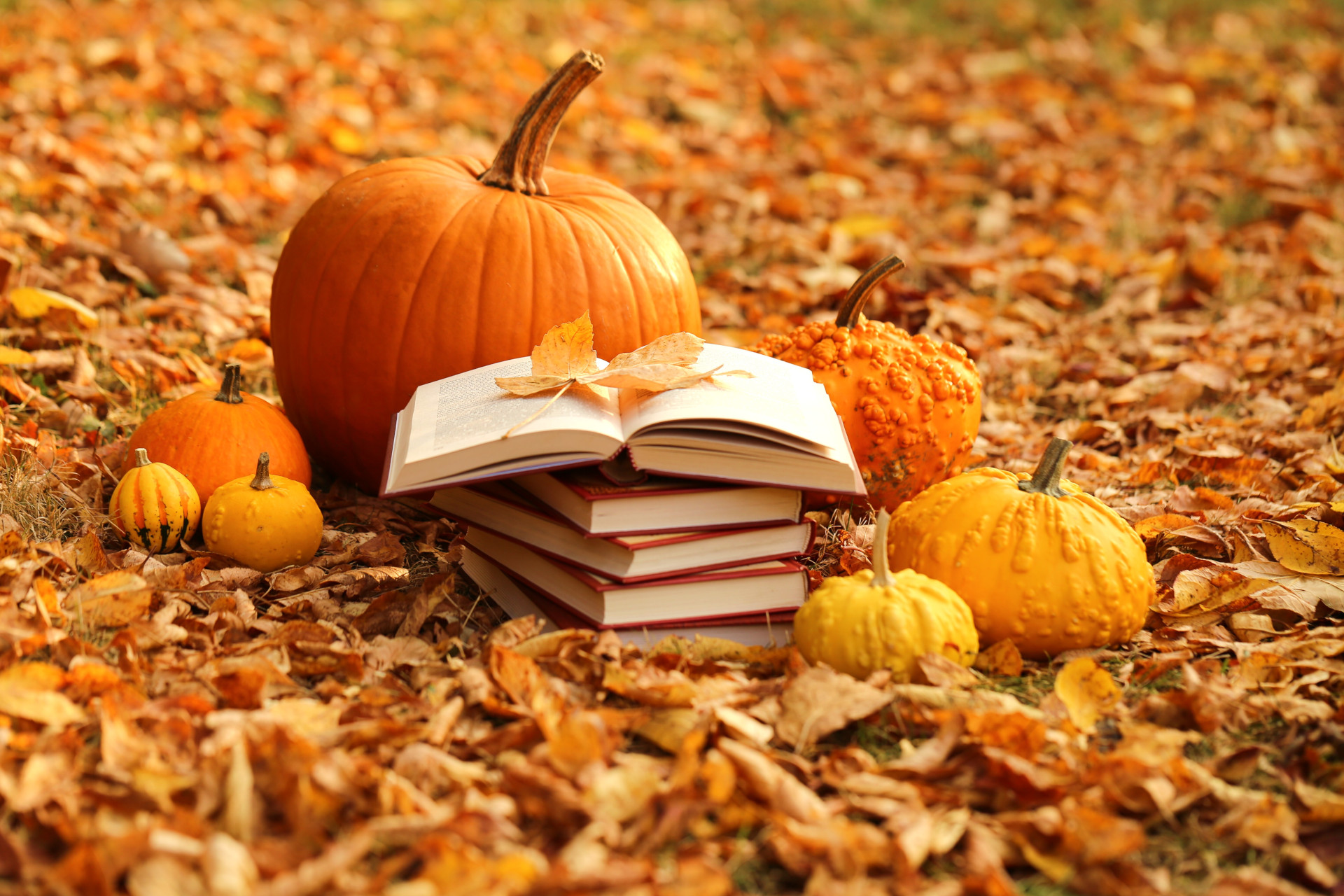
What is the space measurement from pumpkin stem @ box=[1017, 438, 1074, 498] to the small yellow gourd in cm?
145

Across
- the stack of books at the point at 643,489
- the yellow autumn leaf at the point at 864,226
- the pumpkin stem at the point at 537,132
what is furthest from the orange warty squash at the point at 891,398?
the yellow autumn leaf at the point at 864,226

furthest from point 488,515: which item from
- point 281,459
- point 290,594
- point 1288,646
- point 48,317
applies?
point 48,317

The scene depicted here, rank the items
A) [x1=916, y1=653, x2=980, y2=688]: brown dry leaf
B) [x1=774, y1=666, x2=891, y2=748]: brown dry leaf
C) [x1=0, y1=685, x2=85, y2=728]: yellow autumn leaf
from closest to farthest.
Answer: [x1=0, y1=685, x2=85, y2=728]: yellow autumn leaf, [x1=774, y1=666, x2=891, y2=748]: brown dry leaf, [x1=916, y1=653, x2=980, y2=688]: brown dry leaf

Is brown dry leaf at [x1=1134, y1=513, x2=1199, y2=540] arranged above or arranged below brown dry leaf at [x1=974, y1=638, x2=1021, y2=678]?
above

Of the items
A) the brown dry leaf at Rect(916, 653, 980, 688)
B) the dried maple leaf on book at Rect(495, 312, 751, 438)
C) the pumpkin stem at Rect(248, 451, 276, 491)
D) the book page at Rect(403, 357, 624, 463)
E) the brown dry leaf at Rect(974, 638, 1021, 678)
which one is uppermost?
the dried maple leaf on book at Rect(495, 312, 751, 438)

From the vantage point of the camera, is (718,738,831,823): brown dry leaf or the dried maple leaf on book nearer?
(718,738,831,823): brown dry leaf

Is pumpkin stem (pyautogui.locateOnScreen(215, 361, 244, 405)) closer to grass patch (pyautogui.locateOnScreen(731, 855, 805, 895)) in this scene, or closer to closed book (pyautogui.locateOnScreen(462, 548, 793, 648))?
closed book (pyautogui.locateOnScreen(462, 548, 793, 648))

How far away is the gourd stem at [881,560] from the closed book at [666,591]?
0.25 meters

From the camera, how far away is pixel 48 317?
128 inches

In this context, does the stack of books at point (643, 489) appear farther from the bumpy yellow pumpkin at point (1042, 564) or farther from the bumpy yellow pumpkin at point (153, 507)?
the bumpy yellow pumpkin at point (153, 507)

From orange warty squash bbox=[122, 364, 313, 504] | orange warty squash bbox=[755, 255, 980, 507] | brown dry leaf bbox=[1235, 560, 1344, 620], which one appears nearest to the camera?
brown dry leaf bbox=[1235, 560, 1344, 620]

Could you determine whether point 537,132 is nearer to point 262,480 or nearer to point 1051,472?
point 262,480

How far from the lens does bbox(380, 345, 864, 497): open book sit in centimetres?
190

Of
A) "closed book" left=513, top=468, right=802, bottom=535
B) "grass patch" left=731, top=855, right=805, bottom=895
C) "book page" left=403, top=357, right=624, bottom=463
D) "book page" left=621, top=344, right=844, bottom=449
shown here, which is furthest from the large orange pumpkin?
"grass patch" left=731, top=855, right=805, bottom=895
